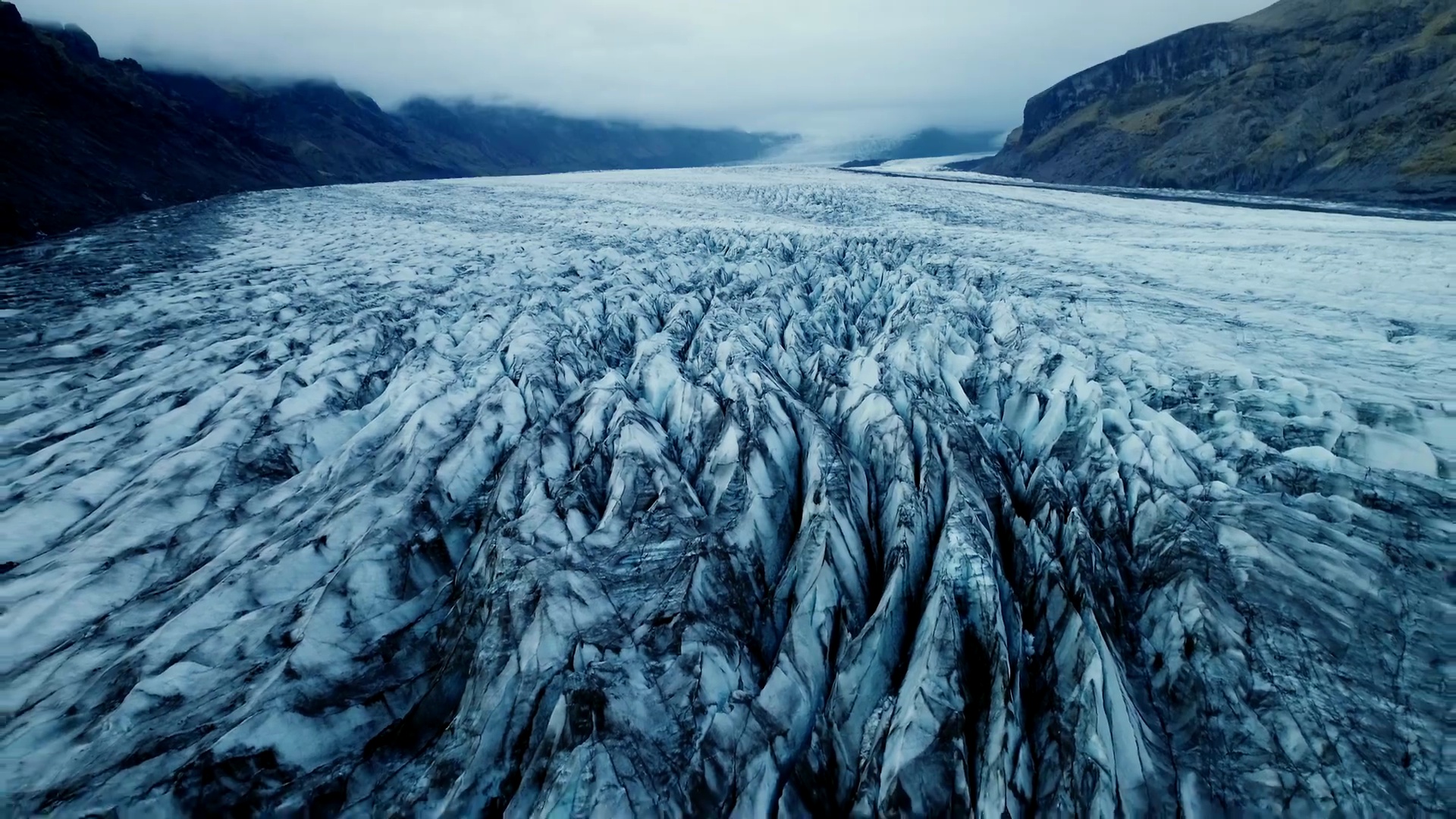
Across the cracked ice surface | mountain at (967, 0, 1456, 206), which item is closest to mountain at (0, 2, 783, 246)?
the cracked ice surface

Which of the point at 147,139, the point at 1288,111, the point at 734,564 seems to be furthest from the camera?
the point at 1288,111

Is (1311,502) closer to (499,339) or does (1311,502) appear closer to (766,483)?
(766,483)

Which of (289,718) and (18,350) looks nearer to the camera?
(289,718)

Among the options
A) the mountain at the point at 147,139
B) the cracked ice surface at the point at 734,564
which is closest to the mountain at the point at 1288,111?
the cracked ice surface at the point at 734,564

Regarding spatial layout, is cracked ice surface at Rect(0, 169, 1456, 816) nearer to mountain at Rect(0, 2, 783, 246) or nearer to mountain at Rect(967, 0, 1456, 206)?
mountain at Rect(0, 2, 783, 246)

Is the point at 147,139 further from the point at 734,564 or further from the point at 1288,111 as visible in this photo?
the point at 1288,111

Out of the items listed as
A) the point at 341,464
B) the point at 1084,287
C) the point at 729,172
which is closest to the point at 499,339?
the point at 341,464

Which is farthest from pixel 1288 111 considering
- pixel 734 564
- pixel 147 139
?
pixel 147 139

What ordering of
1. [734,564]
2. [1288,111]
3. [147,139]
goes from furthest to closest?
[1288,111] → [147,139] → [734,564]
